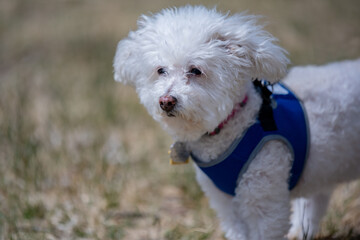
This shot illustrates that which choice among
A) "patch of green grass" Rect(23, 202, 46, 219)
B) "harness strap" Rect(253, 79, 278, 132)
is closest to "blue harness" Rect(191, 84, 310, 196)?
"harness strap" Rect(253, 79, 278, 132)

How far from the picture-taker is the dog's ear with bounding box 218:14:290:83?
7.01 ft

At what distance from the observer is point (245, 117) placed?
89.2 inches

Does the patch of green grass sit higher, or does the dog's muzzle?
the dog's muzzle

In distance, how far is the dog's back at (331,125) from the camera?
2367 millimetres

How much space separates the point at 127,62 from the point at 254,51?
30.7 inches

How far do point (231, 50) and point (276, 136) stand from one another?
1.77ft

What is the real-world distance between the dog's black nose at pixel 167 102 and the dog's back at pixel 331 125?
0.88 m

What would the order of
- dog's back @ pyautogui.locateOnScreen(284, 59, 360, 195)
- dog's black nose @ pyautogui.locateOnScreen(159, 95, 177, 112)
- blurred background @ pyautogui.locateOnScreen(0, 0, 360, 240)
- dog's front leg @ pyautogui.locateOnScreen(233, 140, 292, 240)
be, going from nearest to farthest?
dog's black nose @ pyautogui.locateOnScreen(159, 95, 177, 112)
dog's front leg @ pyautogui.locateOnScreen(233, 140, 292, 240)
dog's back @ pyautogui.locateOnScreen(284, 59, 360, 195)
blurred background @ pyautogui.locateOnScreen(0, 0, 360, 240)

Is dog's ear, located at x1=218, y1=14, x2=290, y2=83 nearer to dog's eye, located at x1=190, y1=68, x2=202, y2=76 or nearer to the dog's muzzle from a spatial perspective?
dog's eye, located at x1=190, y1=68, x2=202, y2=76

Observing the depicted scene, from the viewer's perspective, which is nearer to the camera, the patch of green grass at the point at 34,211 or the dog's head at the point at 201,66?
the dog's head at the point at 201,66

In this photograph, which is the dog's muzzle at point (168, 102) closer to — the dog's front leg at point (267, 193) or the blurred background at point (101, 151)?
the dog's front leg at point (267, 193)

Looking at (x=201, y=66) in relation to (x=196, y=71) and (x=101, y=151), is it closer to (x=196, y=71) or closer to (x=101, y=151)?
(x=196, y=71)

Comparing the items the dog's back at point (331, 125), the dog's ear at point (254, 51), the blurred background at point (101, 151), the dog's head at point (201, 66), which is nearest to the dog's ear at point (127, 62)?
the dog's head at point (201, 66)

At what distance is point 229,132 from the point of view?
7.43 ft
